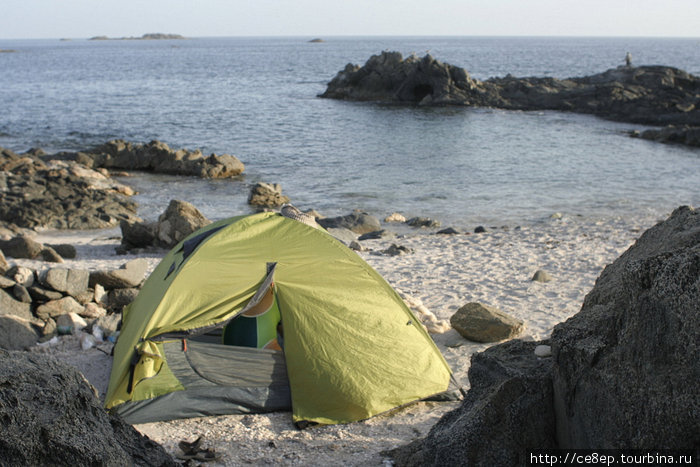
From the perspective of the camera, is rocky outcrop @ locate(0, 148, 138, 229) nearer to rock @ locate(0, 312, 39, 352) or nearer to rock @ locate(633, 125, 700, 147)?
rock @ locate(0, 312, 39, 352)

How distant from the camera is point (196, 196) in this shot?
2170cm

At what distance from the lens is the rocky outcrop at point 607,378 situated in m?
3.16

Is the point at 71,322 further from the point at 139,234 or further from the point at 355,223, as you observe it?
the point at 355,223

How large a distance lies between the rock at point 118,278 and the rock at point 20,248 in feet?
11.2

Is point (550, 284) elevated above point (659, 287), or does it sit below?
below

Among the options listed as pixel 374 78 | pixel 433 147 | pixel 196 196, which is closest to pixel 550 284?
pixel 196 196

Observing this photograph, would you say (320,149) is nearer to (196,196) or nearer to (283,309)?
(196,196)

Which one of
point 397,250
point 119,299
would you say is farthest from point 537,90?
point 119,299

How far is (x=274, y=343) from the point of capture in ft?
22.5

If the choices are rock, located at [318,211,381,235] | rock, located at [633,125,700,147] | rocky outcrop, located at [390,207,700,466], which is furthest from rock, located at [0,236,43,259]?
rock, located at [633,125,700,147]

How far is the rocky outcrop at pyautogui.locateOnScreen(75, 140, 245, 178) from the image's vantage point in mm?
25344

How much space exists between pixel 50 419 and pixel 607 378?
119 inches

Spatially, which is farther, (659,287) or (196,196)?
(196,196)

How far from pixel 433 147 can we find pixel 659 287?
97.8ft
